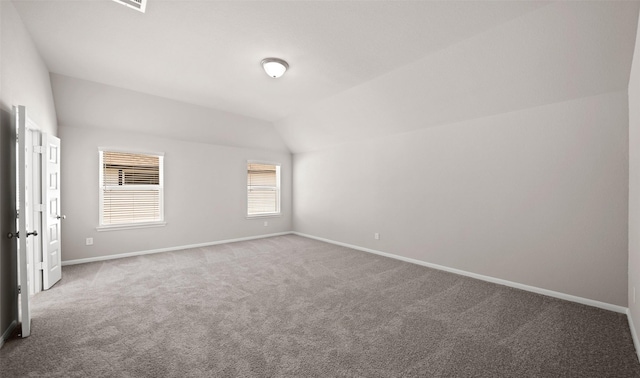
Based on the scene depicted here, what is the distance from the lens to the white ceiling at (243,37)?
2336 millimetres

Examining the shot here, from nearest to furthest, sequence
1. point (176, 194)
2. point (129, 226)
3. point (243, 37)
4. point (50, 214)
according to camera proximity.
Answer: point (243, 37)
point (50, 214)
point (129, 226)
point (176, 194)

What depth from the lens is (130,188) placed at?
16.0ft

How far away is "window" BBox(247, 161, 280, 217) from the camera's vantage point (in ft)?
21.3

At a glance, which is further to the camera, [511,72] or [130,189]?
[130,189]

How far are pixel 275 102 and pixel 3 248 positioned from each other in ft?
12.4

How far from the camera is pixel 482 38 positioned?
2.74 meters

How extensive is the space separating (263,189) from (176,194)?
6.70ft

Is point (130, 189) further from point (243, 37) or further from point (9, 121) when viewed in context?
point (243, 37)

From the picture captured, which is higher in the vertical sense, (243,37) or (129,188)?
(243,37)

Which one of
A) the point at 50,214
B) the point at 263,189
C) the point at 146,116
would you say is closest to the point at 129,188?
the point at 146,116

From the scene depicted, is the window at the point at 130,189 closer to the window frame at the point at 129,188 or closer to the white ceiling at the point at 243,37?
the window frame at the point at 129,188

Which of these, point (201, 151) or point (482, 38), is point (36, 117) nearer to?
point (201, 151)

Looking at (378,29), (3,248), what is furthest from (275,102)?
(3,248)

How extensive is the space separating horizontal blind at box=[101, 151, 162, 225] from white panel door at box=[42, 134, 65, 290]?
113cm
